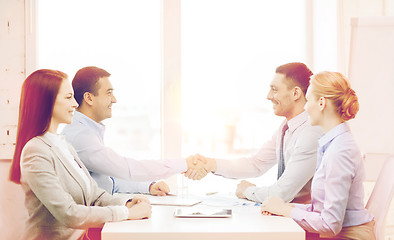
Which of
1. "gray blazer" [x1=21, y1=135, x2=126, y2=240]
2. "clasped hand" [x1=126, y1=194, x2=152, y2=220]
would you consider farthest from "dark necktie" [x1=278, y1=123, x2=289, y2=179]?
"gray blazer" [x1=21, y1=135, x2=126, y2=240]

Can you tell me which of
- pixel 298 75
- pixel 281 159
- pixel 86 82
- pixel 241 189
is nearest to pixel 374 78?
pixel 298 75

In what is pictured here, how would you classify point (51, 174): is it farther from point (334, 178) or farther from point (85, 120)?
point (334, 178)

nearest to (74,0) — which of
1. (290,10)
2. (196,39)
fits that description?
(196,39)

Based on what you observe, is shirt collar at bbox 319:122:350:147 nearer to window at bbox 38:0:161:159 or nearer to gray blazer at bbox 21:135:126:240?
gray blazer at bbox 21:135:126:240

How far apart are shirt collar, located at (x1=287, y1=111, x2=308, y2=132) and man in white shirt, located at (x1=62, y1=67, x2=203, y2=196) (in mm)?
627

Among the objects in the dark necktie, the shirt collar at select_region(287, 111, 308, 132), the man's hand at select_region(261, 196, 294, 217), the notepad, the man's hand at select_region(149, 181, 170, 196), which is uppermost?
the shirt collar at select_region(287, 111, 308, 132)

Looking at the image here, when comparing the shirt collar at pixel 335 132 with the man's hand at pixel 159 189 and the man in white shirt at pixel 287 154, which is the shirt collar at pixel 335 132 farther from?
the man's hand at pixel 159 189

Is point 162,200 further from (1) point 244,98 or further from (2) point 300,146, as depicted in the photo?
(1) point 244,98

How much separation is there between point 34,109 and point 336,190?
45.8 inches

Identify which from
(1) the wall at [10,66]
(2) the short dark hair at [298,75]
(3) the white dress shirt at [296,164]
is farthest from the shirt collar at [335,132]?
(1) the wall at [10,66]

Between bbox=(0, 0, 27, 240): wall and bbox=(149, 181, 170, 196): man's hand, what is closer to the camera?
bbox=(149, 181, 170, 196): man's hand

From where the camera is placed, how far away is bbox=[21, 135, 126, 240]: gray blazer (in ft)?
6.00

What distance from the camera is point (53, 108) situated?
78.8 inches

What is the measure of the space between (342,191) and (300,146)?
50cm
